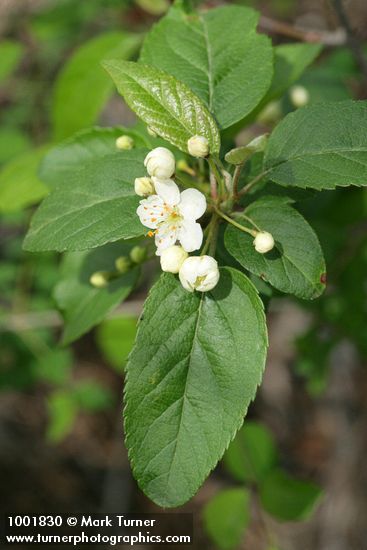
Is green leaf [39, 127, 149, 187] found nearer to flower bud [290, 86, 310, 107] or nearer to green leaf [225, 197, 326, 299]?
green leaf [225, 197, 326, 299]

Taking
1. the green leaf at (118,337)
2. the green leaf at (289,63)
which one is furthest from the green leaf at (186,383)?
the green leaf at (118,337)

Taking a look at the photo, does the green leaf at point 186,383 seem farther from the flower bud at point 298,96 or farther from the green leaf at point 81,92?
the green leaf at point 81,92

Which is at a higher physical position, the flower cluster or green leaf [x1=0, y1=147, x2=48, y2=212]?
the flower cluster

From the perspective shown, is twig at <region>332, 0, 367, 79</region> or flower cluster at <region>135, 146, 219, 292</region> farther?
twig at <region>332, 0, 367, 79</region>

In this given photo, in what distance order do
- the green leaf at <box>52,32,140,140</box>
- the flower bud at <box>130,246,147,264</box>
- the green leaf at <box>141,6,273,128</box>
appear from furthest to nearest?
the green leaf at <box>52,32,140,140</box>
the flower bud at <box>130,246,147,264</box>
the green leaf at <box>141,6,273,128</box>

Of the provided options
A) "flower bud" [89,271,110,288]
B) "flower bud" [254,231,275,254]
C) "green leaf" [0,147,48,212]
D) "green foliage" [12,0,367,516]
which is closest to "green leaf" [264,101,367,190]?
"green foliage" [12,0,367,516]

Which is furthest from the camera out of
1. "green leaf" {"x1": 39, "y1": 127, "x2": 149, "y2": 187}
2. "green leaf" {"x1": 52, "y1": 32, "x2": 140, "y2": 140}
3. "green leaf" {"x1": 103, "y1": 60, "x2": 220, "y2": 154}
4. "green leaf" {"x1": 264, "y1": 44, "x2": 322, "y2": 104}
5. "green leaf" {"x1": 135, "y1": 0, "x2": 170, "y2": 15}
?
"green leaf" {"x1": 135, "y1": 0, "x2": 170, "y2": 15}
